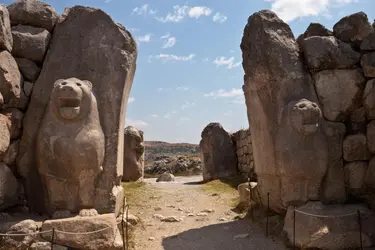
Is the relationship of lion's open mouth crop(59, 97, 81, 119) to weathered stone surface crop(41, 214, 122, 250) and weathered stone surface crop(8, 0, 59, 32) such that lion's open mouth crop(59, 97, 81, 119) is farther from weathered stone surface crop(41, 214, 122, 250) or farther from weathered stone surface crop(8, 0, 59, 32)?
weathered stone surface crop(8, 0, 59, 32)

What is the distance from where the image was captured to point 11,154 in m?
4.70

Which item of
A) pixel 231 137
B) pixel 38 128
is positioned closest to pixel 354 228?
pixel 38 128

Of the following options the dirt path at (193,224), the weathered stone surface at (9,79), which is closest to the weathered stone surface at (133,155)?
the dirt path at (193,224)

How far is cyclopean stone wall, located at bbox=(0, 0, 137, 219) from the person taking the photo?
4695 mm

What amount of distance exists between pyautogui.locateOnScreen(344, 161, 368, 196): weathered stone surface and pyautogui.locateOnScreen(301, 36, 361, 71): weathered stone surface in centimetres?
148

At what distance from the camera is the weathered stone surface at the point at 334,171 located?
5113 millimetres

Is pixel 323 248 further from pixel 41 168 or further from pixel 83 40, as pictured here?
pixel 83 40

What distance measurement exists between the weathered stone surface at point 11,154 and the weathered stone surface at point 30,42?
1.29 metres

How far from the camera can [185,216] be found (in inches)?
276

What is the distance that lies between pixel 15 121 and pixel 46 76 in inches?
30.3

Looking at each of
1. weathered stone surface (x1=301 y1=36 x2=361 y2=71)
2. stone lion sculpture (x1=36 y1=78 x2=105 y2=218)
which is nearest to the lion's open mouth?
stone lion sculpture (x1=36 y1=78 x2=105 y2=218)

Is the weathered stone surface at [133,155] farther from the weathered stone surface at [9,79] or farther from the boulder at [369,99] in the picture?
the boulder at [369,99]

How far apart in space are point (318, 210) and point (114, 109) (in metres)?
3.13

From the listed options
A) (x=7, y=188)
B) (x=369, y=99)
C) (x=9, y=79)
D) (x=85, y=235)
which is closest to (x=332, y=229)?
(x=369, y=99)
